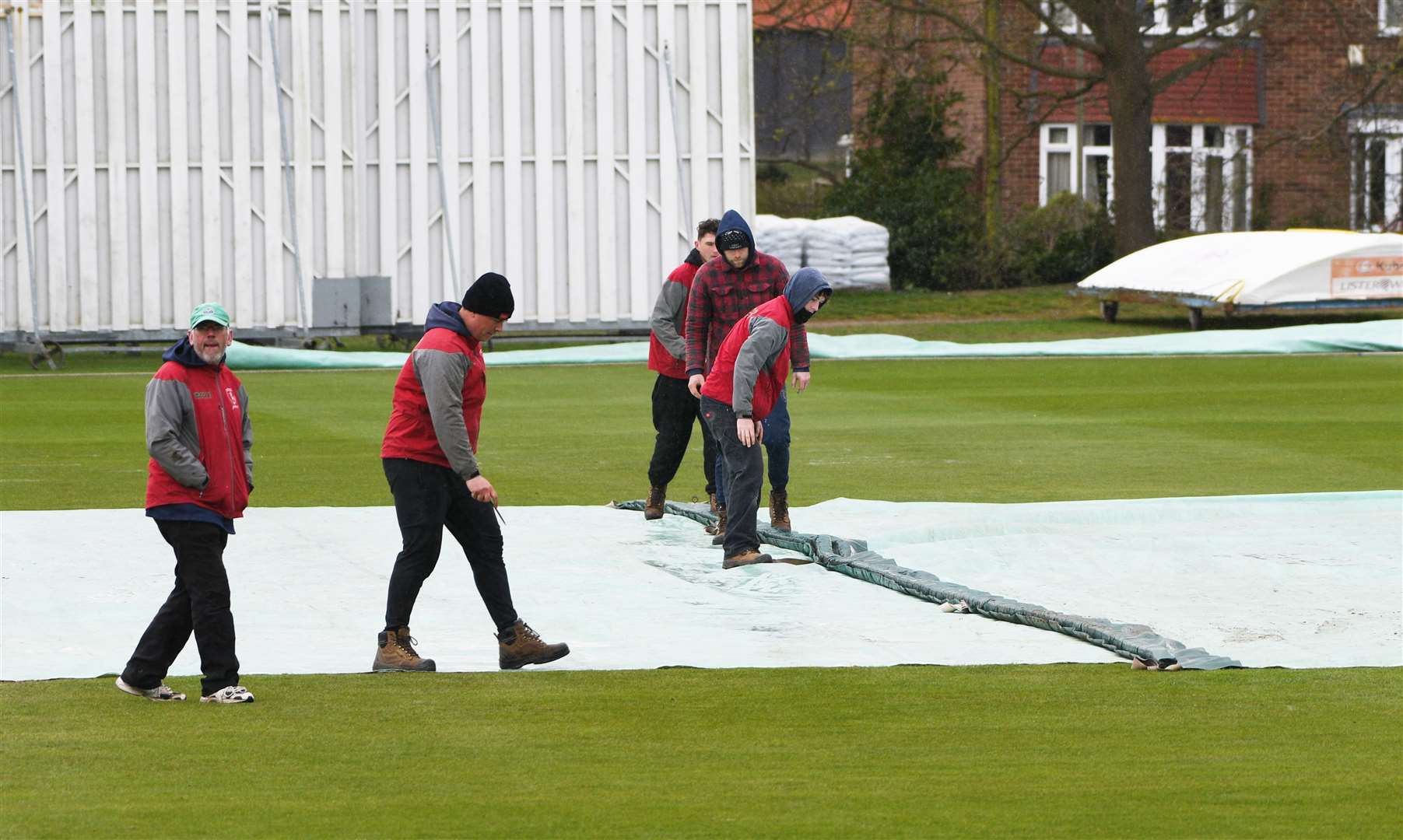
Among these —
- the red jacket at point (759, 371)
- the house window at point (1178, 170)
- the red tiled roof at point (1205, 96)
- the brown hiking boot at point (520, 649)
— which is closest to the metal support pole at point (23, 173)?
the red jacket at point (759, 371)

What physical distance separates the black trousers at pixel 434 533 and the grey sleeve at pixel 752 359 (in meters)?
2.09

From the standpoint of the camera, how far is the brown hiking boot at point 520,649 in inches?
308

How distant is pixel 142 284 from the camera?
25.2 metres

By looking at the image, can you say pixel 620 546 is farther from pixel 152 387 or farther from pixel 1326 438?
pixel 1326 438

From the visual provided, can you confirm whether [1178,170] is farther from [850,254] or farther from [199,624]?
[199,624]

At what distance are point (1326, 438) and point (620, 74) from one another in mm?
12256

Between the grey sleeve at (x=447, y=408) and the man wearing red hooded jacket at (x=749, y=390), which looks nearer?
the grey sleeve at (x=447, y=408)

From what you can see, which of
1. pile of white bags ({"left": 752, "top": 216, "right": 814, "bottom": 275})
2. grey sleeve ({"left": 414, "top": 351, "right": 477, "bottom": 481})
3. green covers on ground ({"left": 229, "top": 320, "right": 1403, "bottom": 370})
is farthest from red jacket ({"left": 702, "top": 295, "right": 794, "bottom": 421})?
pile of white bags ({"left": 752, "top": 216, "right": 814, "bottom": 275})

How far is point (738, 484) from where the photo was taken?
1009 centimetres

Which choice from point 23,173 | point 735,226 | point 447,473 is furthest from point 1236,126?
point 447,473

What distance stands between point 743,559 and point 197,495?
3.53 m

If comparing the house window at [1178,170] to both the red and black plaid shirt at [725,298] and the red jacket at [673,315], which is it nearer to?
the red jacket at [673,315]

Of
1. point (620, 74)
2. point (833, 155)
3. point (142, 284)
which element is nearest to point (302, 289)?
point (142, 284)

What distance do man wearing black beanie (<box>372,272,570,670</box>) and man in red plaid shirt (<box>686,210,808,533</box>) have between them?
9.59 feet
